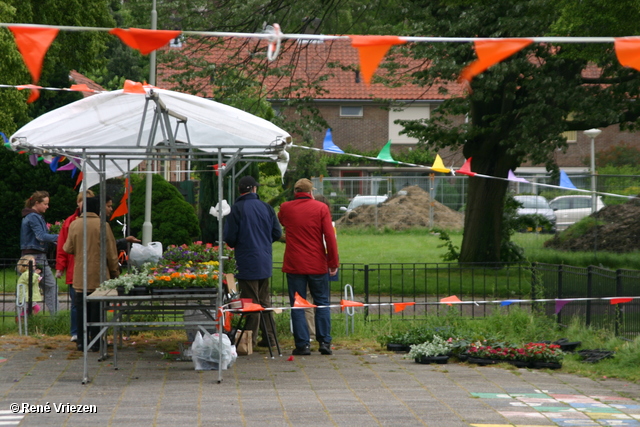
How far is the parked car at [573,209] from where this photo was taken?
63.1 feet

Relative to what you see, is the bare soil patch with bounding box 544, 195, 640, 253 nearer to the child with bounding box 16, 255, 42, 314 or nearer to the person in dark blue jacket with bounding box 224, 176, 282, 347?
the person in dark blue jacket with bounding box 224, 176, 282, 347

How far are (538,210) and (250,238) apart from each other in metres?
13.3

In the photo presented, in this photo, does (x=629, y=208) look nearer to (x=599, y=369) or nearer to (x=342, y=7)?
(x=342, y=7)

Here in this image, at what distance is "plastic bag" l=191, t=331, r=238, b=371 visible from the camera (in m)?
7.73

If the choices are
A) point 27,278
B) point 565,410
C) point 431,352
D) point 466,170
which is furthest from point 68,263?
point 565,410

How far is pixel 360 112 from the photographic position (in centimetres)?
4491

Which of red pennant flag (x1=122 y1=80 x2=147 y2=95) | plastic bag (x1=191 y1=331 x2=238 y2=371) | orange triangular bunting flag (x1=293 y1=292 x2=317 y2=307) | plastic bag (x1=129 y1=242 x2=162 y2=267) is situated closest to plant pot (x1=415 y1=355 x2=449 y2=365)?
orange triangular bunting flag (x1=293 y1=292 x2=317 y2=307)

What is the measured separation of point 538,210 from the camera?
67.4ft

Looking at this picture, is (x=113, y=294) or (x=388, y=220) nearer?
(x=113, y=294)

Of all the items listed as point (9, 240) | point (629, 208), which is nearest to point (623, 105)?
point (629, 208)

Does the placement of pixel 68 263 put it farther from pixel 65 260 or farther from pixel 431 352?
pixel 431 352

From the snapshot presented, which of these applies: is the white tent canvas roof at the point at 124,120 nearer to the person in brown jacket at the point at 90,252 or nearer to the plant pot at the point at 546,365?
the person in brown jacket at the point at 90,252

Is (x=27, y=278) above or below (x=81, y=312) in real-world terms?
above

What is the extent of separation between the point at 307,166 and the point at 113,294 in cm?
2497
